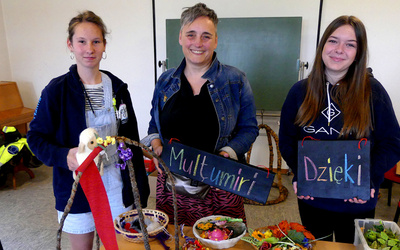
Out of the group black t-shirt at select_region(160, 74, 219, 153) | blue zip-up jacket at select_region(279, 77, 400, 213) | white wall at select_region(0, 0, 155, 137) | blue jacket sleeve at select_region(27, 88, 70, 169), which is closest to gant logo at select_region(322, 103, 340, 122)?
blue zip-up jacket at select_region(279, 77, 400, 213)

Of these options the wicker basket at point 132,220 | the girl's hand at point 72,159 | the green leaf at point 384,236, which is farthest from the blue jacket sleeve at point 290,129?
the girl's hand at point 72,159

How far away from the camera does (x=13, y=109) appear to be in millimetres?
3932

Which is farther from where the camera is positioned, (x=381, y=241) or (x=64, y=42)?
(x=64, y=42)

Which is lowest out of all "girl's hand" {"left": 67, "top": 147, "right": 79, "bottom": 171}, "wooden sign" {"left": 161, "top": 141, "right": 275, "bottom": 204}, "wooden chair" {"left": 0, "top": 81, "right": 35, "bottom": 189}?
"wooden chair" {"left": 0, "top": 81, "right": 35, "bottom": 189}

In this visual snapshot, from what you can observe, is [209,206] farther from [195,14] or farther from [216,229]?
[195,14]

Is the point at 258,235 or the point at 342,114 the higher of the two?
the point at 342,114

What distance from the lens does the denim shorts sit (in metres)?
1.42

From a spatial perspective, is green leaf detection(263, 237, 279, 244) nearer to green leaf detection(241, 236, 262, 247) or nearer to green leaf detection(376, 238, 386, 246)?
green leaf detection(241, 236, 262, 247)

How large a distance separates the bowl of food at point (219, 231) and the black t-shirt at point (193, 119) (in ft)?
1.01

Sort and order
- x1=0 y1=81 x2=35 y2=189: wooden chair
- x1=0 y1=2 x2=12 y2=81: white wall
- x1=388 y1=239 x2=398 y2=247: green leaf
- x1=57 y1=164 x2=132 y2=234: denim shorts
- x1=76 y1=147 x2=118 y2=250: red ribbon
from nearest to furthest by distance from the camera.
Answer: x1=76 y1=147 x2=118 y2=250: red ribbon → x1=388 y1=239 x2=398 y2=247: green leaf → x1=57 y1=164 x2=132 y2=234: denim shorts → x1=0 y1=81 x2=35 y2=189: wooden chair → x1=0 y1=2 x2=12 y2=81: white wall

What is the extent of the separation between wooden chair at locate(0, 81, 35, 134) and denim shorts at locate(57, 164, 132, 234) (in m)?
2.68

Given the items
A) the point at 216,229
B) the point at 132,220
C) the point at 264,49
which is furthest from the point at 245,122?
the point at 264,49

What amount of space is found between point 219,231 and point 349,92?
0.78 meters

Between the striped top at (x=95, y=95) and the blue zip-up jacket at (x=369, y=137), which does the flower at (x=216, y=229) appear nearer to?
the blue zip-up jacket at (x=369, y=137)
